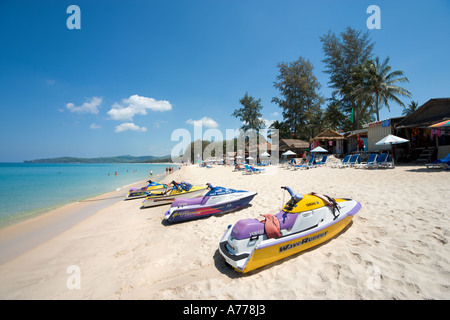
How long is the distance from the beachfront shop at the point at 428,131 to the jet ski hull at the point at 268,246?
14469mm

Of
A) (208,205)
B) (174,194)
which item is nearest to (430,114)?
(208,205)

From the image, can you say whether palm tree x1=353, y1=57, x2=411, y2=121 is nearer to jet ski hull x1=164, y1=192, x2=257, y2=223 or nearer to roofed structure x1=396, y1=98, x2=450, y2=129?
roofed structure x1=396, y1=98, x2=450, y2=129

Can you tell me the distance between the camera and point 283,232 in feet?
10.5

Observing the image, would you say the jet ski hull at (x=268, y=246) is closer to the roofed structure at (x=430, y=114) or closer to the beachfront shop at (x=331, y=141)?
the roofed structure at (x=430, y=114)

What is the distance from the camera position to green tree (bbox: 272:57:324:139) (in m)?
36.6

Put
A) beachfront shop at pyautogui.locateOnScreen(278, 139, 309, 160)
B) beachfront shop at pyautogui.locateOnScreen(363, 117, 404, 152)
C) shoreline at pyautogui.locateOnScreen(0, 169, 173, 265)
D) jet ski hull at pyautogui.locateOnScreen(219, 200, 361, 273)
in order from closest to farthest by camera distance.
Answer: jet ski hull at pyautogui.locateOnScreen(219, 200, 361, 273) → shoreline at pyautogui.locateOnScreen(0, 169, 173, 265) → beachfront shop at pyautogui.locateOnScreen(363, 117, 404, 152) → beachfront shop at pyautogui.locateOnScreen(278, 139, 309, 160)

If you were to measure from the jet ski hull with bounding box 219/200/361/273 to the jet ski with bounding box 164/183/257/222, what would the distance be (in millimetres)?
2350

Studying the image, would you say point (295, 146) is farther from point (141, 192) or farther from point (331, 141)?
point (141, 192)

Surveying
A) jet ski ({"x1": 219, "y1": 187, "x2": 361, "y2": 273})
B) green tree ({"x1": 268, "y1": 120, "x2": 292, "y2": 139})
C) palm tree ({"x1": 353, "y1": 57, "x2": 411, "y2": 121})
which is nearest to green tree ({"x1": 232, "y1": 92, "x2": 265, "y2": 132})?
green tree ({"x1": 268, "y1": 120, "x2": 292, "y2": 139})

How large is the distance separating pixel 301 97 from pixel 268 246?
1602 inches

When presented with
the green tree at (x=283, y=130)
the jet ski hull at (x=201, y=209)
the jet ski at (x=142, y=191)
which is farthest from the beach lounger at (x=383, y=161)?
the green tree at (x=283, y=130)

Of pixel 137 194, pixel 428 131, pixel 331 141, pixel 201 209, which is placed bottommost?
pixel 137 194

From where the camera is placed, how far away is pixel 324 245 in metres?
3.48
